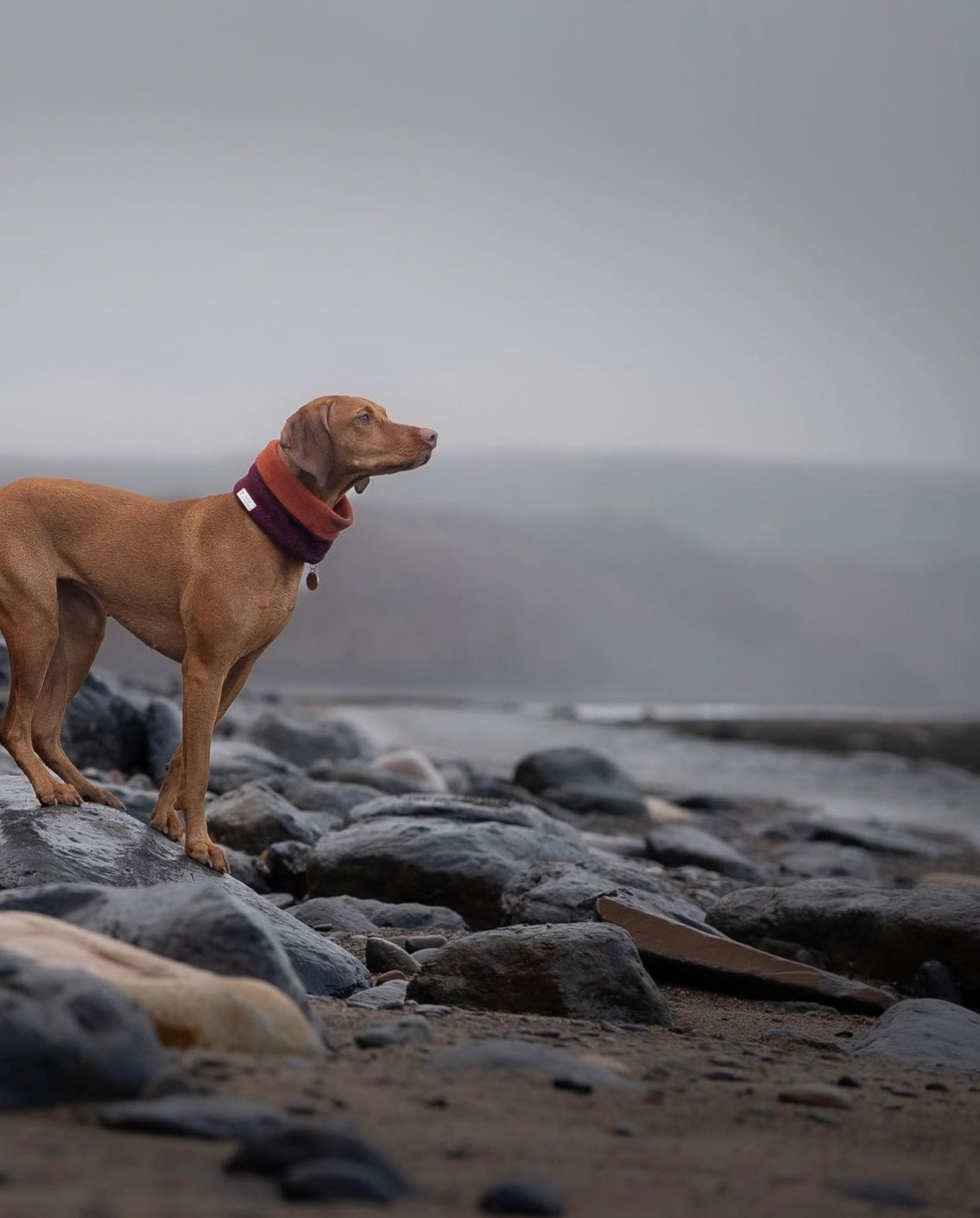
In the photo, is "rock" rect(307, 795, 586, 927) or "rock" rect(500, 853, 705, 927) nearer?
"rock" rect(500, 853, 705, 927)

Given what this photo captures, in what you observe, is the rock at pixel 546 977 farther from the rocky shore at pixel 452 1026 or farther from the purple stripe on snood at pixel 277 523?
the purple stripe on snood at pixel 277 523

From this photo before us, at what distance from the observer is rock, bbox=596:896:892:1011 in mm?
7762

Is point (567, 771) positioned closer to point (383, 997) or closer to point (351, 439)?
point (351, 439)

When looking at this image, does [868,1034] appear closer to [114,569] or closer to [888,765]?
[114,569]

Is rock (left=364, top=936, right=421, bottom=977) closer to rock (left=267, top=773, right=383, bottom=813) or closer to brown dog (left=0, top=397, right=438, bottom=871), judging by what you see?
brown dog (left=0, top=397, right=438, bottom=871)

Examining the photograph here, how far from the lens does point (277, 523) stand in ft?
22.9

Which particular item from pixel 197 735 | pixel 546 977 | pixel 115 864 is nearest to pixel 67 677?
pixel 197 735

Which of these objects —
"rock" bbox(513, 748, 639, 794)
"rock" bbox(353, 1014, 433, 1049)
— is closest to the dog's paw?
"rock" bbox(353, 1014, 433, 1049)

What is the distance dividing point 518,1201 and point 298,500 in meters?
4.27

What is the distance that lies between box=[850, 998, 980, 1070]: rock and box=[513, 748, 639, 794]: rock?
1341 cm

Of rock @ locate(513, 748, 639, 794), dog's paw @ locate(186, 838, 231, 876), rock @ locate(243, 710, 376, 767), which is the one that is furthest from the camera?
rock @ locate(513, 748, 639, 794)

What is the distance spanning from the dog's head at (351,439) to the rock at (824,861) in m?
9.28

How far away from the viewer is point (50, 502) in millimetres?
7266

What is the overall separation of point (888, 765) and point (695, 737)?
8.66 metres
